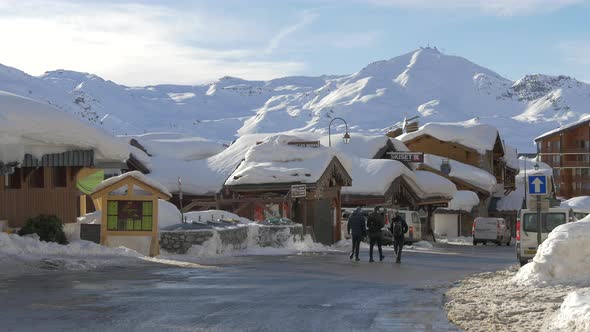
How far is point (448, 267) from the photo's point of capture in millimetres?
27469

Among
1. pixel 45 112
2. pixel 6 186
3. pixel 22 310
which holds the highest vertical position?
pixel 45 112

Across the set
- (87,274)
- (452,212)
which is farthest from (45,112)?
(452,212)

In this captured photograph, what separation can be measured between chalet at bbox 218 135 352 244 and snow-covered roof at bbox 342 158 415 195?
23.4 ft

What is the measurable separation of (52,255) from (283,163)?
76.9ft

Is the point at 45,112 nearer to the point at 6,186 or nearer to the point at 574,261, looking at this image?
the point at 6,186

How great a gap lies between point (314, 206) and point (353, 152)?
2169 cm

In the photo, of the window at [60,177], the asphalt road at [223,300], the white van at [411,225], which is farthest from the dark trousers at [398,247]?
the white van at [411,225]

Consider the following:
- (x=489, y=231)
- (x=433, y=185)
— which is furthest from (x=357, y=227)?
(x=433, y=185)

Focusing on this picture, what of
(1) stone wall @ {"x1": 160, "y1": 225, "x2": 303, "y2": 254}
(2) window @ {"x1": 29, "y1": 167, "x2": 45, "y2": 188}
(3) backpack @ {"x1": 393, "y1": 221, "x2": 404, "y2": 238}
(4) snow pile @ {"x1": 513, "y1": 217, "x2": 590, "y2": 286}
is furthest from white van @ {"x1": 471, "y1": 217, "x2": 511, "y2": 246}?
(4) snow pile @ {"x1": 513, "y1": 217, "x2": 590, "y2": 286}

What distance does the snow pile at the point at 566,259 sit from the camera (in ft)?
57.2

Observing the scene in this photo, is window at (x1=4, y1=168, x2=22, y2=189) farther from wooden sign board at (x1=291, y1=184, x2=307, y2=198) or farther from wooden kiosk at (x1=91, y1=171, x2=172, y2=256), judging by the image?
wooden sign board at (x1=291, y1=184, x2=307, y2=198)

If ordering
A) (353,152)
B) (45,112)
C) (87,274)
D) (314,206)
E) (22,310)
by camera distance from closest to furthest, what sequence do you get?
(22,310), (87,274), (45,112), (314,206), (353,152)

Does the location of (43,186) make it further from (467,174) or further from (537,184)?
(467,174)

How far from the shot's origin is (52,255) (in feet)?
75.6
